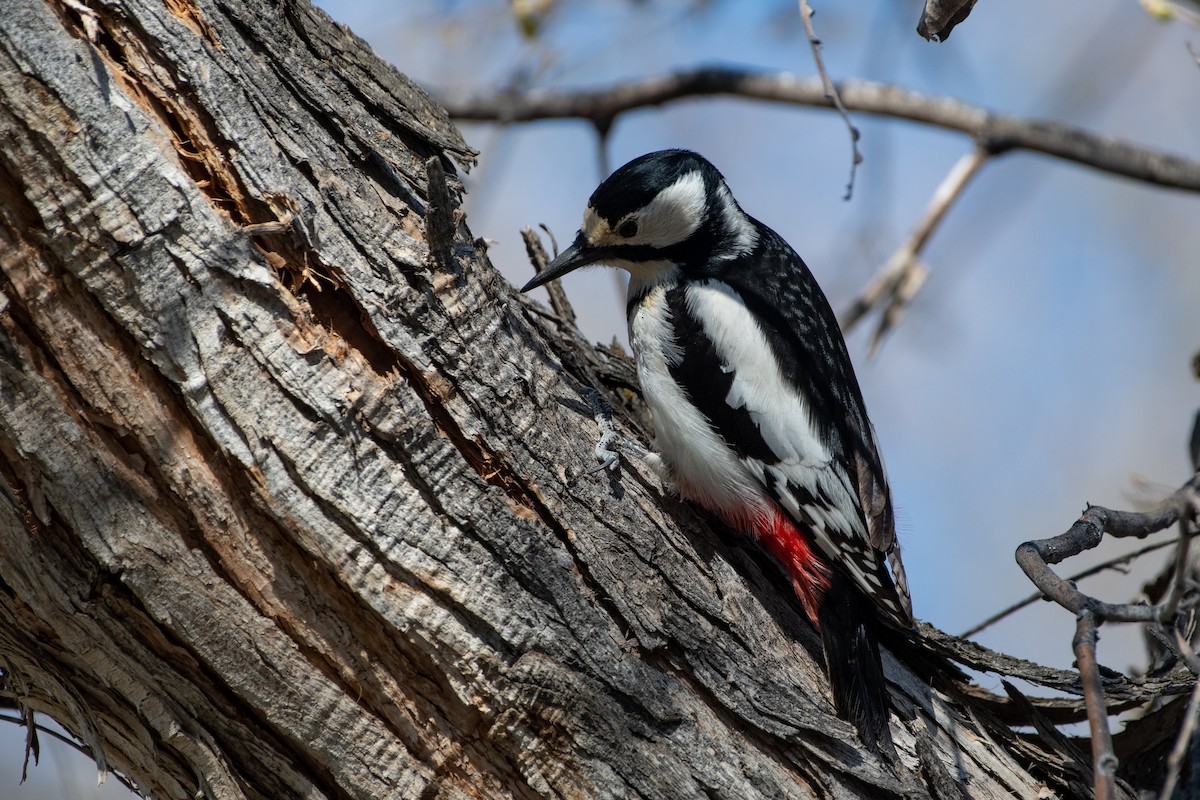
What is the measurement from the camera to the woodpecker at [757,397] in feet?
9.23

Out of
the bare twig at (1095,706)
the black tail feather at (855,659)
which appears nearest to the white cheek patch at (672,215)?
the black tail feather at (855,659)

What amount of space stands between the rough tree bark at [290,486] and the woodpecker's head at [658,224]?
1231mm

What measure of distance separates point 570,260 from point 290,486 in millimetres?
1770

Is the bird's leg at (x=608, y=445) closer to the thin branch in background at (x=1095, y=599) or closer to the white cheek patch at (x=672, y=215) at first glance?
the white cheek patch at (x=672, y=215)

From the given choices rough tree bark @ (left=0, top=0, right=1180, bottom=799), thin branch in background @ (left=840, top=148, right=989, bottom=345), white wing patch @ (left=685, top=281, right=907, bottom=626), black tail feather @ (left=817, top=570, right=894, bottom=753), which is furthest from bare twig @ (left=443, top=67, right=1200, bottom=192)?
rough tree bark @ (left=0, top=0, right=1180, bottom=799)

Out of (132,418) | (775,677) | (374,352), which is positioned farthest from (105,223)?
(775,677)

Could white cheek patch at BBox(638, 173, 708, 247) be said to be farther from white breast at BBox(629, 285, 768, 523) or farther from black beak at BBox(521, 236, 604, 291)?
white breast at BBox(629, 285, 768, 523)

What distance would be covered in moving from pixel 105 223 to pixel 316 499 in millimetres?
646

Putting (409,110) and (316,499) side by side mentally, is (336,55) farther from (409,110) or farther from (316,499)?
(316,499)

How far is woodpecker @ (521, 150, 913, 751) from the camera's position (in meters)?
2.81

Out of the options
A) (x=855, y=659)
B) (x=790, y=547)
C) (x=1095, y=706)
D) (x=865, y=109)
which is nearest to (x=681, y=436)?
(x=790, y=547)

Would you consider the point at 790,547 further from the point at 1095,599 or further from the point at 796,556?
the point at 1095,599

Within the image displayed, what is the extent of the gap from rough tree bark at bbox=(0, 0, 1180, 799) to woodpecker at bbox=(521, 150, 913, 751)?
51 centimetres

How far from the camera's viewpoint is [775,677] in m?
2.37
